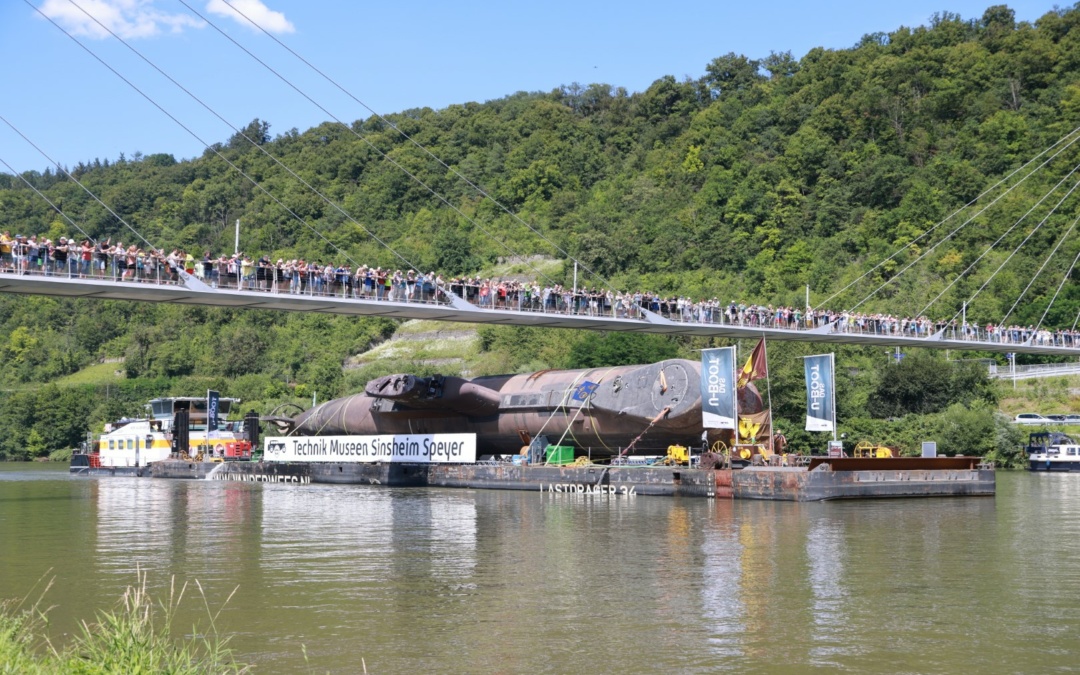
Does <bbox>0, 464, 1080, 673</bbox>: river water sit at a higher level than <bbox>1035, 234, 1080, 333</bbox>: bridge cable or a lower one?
lower

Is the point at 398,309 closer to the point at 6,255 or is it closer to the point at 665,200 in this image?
the point at 6,255

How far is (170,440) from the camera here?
191 ft

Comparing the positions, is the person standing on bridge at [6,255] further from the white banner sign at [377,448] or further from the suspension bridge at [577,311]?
the white banner sign at [377,448]

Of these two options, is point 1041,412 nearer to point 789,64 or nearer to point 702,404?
point 702,404

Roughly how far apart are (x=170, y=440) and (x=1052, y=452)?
4113 cm

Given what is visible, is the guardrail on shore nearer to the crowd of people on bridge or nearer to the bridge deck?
the bridge deck

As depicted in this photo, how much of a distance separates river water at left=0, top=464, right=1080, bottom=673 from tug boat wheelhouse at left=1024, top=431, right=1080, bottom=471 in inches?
848

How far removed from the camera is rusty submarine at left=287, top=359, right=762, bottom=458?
123 feet

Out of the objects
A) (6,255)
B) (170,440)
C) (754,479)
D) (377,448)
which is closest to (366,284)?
(377,448)

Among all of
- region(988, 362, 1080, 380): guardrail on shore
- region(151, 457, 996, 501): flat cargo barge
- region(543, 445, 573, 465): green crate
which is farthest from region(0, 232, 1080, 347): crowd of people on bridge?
region(988, 362, 1080, 380): guardrail on shore

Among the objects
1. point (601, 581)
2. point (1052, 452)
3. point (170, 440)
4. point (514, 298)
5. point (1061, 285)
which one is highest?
point (1061, 285)

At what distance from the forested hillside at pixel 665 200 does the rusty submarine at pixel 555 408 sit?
24.9 metres

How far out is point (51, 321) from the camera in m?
124

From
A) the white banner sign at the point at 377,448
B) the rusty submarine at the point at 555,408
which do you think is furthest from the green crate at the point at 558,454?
the white banner sign at the point at 377,448
